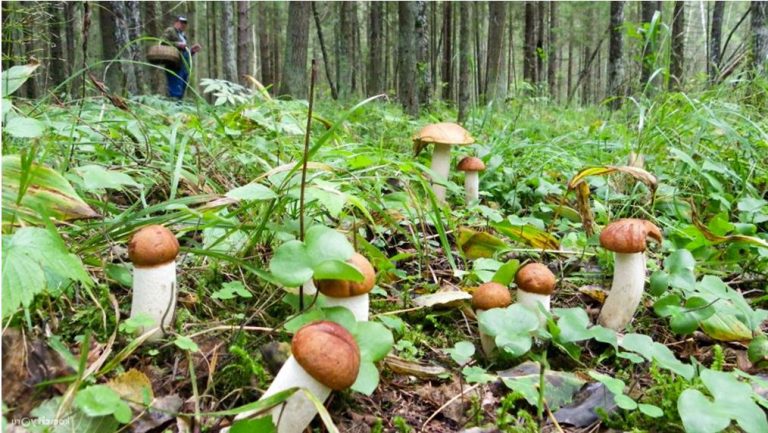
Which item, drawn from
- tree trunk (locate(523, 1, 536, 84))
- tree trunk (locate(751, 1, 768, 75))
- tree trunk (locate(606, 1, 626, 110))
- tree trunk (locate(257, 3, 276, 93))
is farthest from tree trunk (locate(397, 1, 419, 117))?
tree trunk (locate(257, 3, 276, 93))

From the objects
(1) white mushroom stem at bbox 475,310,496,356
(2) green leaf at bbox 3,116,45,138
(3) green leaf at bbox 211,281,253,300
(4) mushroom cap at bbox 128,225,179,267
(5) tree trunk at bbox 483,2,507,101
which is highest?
(5) tree trunk at bbox 483,2,507,101

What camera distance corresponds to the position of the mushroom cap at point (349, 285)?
1406 millimetres

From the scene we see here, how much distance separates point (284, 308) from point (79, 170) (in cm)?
92

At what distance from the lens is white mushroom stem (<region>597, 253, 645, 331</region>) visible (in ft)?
5.98

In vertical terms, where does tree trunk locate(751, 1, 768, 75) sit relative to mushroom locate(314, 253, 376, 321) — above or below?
above

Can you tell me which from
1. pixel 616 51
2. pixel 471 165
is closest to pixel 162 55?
pixel 616 51

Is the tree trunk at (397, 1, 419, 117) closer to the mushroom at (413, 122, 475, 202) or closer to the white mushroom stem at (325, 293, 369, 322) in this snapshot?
the mushroom at (413, 122, 475, 202)

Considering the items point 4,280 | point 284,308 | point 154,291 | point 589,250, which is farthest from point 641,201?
point 4,280

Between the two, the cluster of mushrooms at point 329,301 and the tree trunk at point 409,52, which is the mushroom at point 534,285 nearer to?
the cluster of mushrooms at point 329,301

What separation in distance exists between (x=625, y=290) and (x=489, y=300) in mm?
542

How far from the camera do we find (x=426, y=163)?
11.9 ft

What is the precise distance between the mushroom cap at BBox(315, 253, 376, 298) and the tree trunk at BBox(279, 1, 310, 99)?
27.8 feet

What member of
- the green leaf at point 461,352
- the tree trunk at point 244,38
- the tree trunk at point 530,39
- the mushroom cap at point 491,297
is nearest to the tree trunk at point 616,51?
the tree trunk at point 530,39

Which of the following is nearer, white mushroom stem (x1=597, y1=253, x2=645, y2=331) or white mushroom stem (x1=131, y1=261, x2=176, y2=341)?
white mushroom stem (x1=131, y1=261, x2=176, y2=341)
